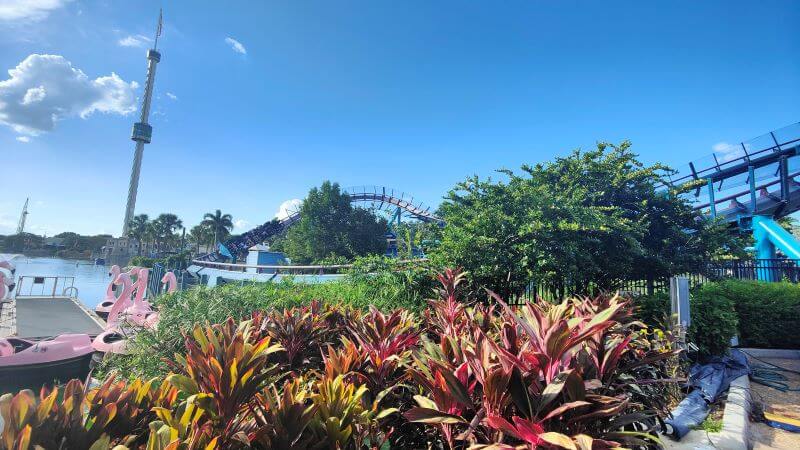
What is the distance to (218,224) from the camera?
67875 millimetres

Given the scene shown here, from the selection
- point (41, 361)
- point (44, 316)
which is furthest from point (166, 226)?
point (41, 361)

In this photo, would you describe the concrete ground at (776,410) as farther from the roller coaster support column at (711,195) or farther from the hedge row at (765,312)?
the roller coaster support column at (711,195)

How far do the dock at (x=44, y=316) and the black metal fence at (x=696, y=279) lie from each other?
46.5 ft

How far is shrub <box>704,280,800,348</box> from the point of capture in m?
8.27

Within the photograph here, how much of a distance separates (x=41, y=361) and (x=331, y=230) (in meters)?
24.8

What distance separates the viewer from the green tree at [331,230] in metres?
31.2

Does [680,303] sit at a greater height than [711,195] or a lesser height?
lesser

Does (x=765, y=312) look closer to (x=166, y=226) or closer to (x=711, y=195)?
(x=711, y=195)

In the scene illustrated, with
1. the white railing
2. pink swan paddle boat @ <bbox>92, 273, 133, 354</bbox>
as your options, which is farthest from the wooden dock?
pink swan paddle boat @ <bbox>92, 273, 133, 354</bbox>

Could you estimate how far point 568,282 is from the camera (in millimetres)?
7824

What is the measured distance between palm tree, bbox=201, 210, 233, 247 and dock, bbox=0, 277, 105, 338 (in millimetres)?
45953

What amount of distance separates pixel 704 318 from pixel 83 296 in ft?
95.1

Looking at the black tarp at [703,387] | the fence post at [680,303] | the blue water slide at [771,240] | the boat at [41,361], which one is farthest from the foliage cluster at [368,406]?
the blue water slide at [771,240]

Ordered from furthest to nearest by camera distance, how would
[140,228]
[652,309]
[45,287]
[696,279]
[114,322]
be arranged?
[140,228] → [45,287] → [696,279] → [114,322] → [652,309]
